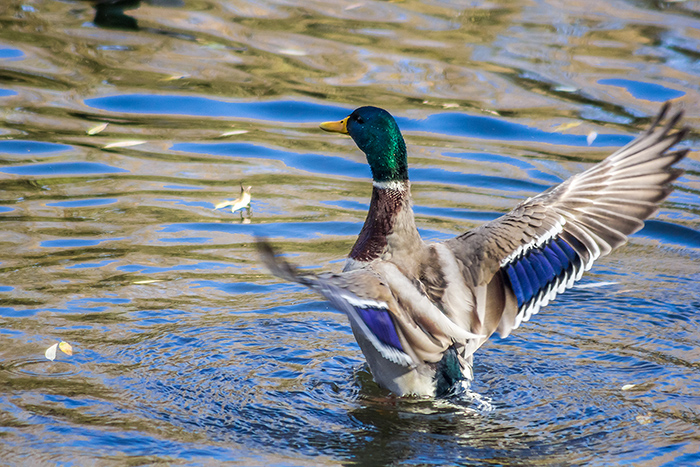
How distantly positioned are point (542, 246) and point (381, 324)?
1.24m

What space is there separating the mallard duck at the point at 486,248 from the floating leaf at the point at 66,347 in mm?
1535

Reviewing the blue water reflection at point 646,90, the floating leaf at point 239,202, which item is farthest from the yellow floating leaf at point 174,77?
the blue water reflection at point 646,90

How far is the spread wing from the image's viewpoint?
4781 millimetres

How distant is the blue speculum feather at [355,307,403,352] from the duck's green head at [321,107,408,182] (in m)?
1.15

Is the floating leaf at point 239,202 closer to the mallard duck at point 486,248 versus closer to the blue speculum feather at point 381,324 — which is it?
the mallard duck at point 486,248

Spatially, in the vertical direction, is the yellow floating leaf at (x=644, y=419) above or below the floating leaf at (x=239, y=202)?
below

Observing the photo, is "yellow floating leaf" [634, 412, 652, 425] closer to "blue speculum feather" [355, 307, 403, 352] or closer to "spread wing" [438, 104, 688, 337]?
"spread wing" [438, 104, 688, 337]

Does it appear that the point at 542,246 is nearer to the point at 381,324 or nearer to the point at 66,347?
the point at 381,324

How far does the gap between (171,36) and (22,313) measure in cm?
546

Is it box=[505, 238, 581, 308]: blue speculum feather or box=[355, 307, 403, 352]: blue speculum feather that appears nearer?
box=[355, 307, 403, 352]: blue speculum feather

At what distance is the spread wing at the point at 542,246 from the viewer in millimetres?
4781

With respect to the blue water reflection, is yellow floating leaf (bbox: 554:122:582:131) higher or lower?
lower

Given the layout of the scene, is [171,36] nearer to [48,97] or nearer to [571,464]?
[48,97]

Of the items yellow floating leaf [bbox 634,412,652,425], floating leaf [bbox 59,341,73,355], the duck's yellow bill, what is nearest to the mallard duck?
the duck's yellow bill
